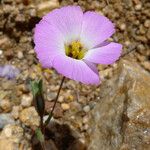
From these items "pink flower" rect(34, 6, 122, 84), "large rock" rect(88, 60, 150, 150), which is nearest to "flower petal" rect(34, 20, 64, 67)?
"pink flower" rect(34, 6, 122, 84)

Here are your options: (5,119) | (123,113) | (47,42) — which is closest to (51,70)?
(5,119)

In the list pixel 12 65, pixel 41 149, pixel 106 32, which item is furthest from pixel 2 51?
pixel 106 32

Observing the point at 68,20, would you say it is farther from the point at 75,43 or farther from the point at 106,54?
the point at 106,54

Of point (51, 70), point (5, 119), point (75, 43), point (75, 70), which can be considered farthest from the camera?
point (51, 70)

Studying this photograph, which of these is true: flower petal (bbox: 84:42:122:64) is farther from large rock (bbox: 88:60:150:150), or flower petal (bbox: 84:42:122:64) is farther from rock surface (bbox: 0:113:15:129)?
rock surface (bbox: 0:113:15:129)

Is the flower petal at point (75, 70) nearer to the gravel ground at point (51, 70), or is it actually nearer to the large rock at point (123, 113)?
the large rock at point (123, 113)
